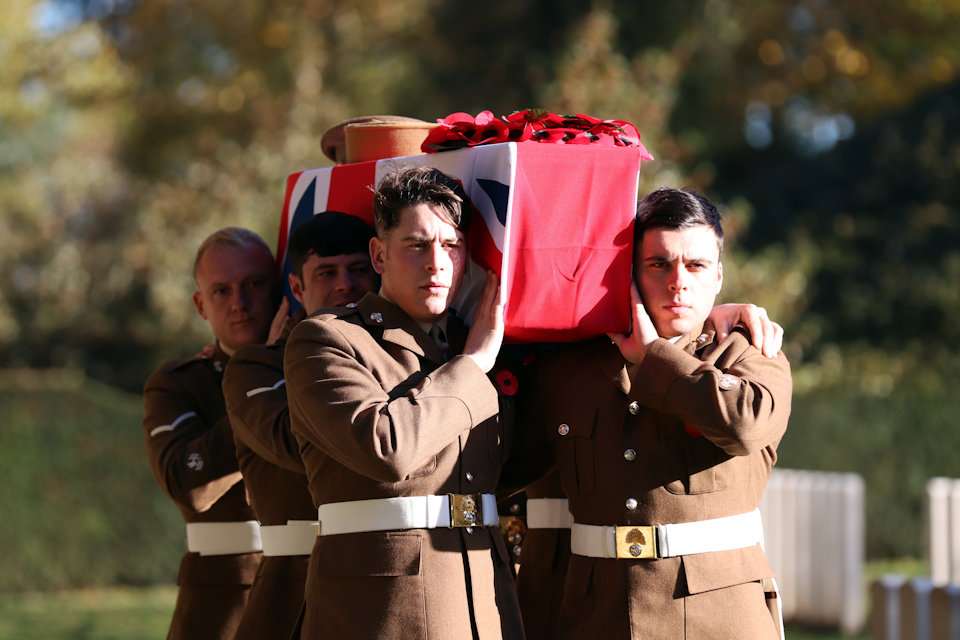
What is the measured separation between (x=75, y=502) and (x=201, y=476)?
26.8ft

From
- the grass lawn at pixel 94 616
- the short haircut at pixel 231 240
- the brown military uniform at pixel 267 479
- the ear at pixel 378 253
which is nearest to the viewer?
the ear at pixel 378 253

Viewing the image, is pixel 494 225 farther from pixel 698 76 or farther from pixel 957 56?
pixel 957 56

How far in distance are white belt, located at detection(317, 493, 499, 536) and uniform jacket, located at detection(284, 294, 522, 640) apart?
0.06 ft

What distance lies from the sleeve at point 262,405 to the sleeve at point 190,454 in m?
0.29

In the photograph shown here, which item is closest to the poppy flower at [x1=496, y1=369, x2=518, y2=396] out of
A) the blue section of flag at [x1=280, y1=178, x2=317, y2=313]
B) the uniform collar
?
the uniform collar

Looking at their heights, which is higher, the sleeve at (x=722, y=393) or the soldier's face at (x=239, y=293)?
the soldier's face at (x=239, y=293)

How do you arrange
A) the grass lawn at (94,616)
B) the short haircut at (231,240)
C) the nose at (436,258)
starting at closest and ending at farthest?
the nose at (436,258), the short haircut at (231,240), the grass lawn at (94,616)

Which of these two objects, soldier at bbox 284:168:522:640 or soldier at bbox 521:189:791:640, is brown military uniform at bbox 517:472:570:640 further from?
soldier at bbox 284:168:522:640

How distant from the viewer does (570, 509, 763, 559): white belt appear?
10.0 feet

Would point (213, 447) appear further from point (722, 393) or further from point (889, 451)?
point (889, 451)

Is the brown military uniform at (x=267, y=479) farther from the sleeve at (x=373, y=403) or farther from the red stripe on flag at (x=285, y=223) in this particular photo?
the red stripe on flag at (x=285, y=223)

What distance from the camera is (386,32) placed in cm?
1925

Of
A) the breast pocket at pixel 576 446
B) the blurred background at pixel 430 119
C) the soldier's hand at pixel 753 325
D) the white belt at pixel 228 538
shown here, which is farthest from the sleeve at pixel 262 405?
the blurred background at pixel 430 119

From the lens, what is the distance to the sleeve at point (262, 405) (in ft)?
10.6
